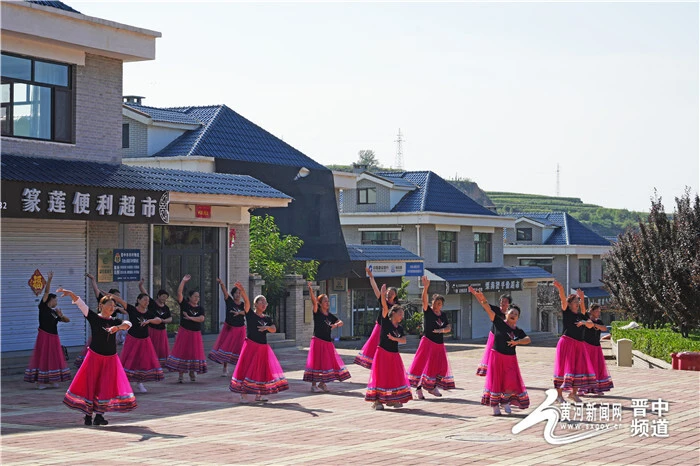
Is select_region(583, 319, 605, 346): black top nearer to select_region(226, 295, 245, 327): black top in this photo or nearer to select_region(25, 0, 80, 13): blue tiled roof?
select_region(226, 295, 245, 327): black top

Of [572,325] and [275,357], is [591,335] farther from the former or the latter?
[275,357]

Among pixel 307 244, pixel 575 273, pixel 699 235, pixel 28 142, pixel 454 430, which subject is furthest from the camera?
pixel 575 273

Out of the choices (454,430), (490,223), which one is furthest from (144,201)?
(490,223)

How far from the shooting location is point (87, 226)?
75.6ft

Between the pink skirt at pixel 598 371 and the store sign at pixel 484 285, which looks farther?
the store sign at pixel 484 285

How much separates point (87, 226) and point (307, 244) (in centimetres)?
1679

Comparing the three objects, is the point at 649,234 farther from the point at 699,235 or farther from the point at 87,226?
the point at 87,226

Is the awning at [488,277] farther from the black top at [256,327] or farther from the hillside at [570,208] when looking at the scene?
the hillside at [570,208]

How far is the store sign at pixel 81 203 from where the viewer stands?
19281 millimetres

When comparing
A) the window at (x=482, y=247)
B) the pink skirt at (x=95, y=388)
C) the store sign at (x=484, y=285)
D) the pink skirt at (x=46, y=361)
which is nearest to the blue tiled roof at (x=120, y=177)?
the pink skirt at (x=46, y=361)

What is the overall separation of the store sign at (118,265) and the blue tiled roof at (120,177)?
6.12 ft

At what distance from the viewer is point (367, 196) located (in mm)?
52406

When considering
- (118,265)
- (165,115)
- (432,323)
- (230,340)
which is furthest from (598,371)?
(165,115)

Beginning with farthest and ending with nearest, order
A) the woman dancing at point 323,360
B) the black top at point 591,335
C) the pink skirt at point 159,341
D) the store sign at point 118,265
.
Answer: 1. the store sign at point 118,265
2. the pink skirt at point 159,341
3. the woman dancing at point 323,360
4. the black top at point 591,335
